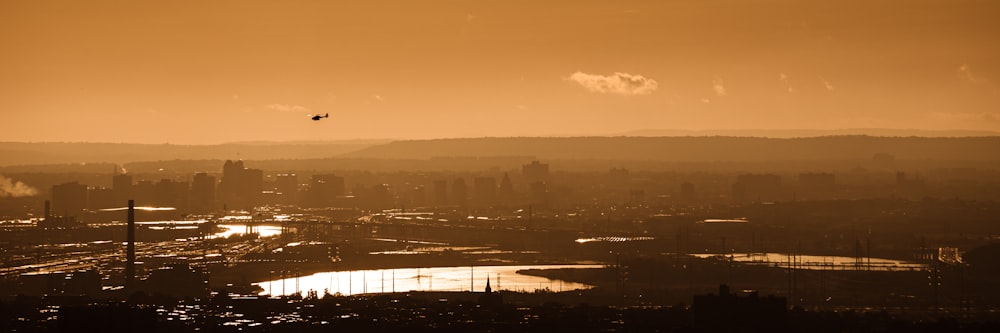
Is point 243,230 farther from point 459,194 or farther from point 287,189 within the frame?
point 287,189

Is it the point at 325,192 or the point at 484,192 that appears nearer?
the point at 325,192

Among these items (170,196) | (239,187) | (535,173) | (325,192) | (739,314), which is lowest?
(739,314)

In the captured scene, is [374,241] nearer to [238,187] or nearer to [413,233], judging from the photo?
[413,233]

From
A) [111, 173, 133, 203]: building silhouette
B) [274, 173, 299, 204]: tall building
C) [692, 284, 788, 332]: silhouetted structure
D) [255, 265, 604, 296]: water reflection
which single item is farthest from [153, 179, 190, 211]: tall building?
[692, 284, 788, 332]: silhouetted structure

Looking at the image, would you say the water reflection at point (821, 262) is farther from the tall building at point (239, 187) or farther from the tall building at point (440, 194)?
the tall building at point (239, 187)

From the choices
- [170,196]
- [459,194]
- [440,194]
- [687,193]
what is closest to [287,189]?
[440,194]

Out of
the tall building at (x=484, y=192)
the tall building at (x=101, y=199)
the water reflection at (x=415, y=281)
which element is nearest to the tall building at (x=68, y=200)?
the tall building at (x=101, y=199)

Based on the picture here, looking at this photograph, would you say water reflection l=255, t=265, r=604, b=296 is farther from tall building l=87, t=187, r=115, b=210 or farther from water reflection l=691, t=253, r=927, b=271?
tall building l=87, t=187, r=115, b=210
